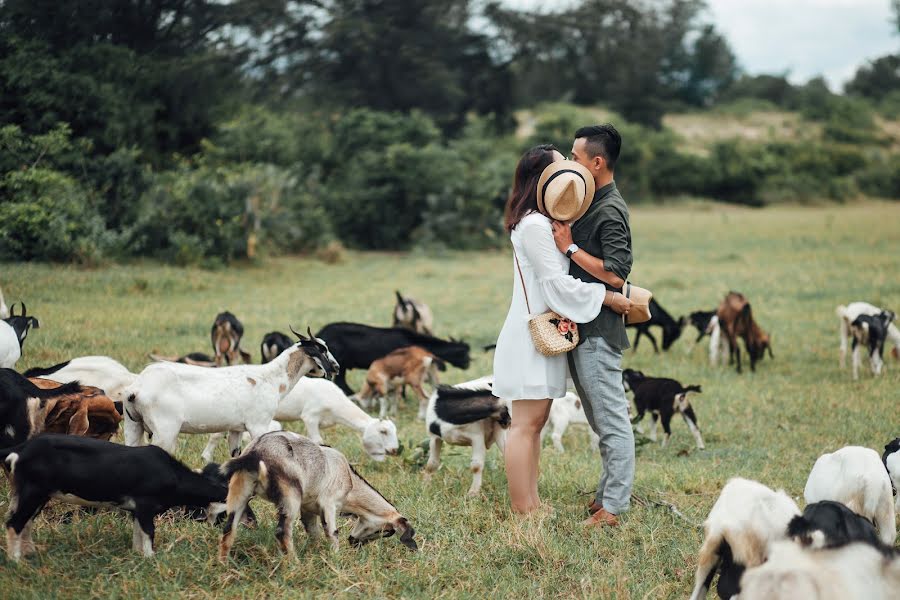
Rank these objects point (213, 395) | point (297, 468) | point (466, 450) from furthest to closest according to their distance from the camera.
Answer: point (466, 450) → point (213, 395) → point (297, 468)

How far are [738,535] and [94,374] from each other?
444cm

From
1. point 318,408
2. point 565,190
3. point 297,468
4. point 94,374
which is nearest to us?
point 297,468

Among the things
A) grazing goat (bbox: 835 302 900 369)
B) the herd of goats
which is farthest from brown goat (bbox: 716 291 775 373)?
the herd of goats

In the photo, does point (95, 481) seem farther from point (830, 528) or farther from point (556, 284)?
point (830, 528)

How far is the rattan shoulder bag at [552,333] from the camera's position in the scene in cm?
476

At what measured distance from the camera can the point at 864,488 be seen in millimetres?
4535

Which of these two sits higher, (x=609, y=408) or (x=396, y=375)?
(x=609, y=408)

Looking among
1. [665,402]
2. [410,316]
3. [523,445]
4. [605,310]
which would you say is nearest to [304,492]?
[523,445]

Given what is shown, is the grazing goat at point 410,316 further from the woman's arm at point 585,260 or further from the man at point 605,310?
the woman's arm at point 585,260

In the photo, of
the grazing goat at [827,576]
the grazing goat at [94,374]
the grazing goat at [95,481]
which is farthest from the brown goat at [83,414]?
the grazing goat at [827,576]

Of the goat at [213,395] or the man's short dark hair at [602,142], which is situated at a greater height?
the man's short dark hair at [602,142]

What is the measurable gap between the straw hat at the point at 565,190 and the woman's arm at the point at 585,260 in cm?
7

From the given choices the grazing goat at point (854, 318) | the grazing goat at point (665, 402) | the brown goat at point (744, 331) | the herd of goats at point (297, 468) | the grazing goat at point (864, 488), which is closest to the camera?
the herd of goats at point (297, 468)

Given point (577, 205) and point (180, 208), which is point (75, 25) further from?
point (577, 205)
